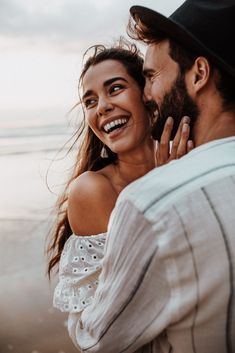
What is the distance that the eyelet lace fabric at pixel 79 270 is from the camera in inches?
97.2

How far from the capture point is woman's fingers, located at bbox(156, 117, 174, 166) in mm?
2035

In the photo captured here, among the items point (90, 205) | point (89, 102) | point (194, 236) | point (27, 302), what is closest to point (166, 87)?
point (194, 236)

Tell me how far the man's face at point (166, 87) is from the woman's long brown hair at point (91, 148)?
1.07m

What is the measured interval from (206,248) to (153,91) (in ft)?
2.95

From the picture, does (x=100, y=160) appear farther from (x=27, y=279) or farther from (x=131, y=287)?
(x=27, y=279)

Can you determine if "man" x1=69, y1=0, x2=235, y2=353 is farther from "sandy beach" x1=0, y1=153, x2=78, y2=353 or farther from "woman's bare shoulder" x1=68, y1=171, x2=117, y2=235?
"sandy beach" x1=0, y1=153, x2=78, y2=353

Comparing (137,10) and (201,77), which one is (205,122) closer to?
(201,77)

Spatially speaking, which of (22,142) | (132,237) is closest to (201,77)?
(132,237)

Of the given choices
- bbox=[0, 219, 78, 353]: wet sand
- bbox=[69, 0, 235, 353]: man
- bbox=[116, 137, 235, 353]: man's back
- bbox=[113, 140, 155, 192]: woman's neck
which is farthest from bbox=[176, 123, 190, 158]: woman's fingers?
bbox=[0, 219, 78, 353]: wet sand

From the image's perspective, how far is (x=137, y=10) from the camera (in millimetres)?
2023

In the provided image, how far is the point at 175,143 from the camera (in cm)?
204

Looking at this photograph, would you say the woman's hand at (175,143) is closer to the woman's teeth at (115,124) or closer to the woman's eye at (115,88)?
the woman's teeth at (115,124)

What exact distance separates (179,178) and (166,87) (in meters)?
0.72

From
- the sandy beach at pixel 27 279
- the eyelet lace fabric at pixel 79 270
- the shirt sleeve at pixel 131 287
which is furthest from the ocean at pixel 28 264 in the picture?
the shirt sleeve at pixel 131 287
